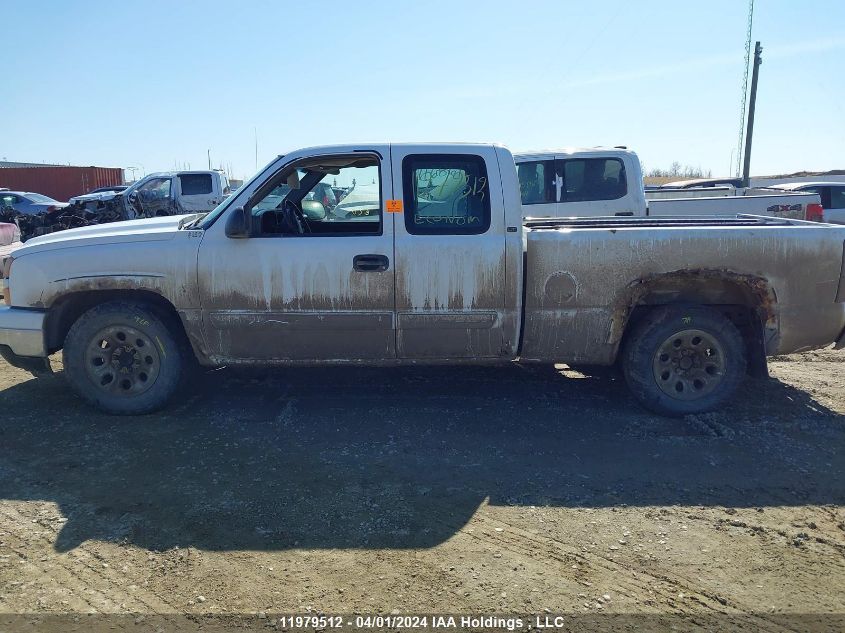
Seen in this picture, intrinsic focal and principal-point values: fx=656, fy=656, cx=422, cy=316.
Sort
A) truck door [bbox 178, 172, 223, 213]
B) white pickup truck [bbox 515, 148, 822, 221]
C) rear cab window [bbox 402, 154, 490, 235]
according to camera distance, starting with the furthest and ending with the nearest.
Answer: truck door [bbox 178, 172, 223, 213]
white pickup truck [bbox 515, 148, 822, 221]
rear cab window [bbox 402, 154, 490, 235]

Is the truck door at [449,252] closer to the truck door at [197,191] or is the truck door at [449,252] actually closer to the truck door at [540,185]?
the truck door at [540,185]

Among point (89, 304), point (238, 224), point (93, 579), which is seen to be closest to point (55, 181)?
point (89, 304)

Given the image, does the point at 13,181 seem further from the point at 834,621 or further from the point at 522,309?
the point at 834,621

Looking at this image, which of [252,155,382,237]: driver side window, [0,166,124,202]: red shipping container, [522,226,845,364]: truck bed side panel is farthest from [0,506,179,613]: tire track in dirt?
[0,166,124,202]: red shipping container

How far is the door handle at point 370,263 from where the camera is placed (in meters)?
4.63

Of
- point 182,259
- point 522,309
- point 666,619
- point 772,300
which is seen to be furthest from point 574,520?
point 182,259

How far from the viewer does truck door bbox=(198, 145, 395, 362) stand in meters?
4.65

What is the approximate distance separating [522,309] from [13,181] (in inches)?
1558

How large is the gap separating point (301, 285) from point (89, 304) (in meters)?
1.73

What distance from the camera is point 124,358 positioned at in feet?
16.1

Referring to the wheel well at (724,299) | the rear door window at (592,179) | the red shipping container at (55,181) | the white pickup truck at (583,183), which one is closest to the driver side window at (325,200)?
the wheel well at (724,299)

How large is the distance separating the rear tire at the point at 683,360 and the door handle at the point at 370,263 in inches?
76.5

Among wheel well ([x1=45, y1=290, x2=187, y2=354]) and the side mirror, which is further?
wheel well ([x1=45, y1=290, x2=187, y2=354])

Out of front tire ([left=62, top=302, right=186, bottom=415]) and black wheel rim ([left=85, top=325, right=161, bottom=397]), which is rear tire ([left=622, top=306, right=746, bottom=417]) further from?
black wheel rim ([left=85, top=325, right=161, bottom=397])
